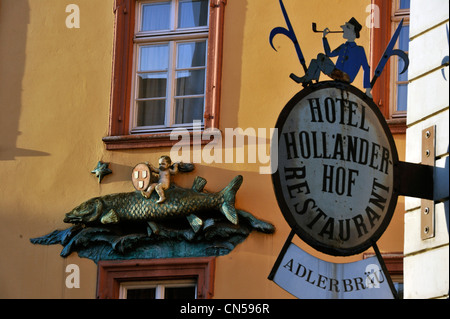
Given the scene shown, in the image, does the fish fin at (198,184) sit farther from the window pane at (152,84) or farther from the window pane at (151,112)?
the window pane at (152,84)

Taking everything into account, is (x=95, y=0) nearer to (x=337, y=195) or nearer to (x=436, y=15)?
(x=436, y=15)

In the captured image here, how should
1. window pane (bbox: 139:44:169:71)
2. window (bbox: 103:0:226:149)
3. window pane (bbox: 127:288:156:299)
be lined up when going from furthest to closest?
1. window pane (bbox: 139:44:169:71)
2. window (bbox: 103:0:226:149)
3. window pane (bbox: 127:288:156:299)

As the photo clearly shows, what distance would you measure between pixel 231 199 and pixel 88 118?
83.3 inches

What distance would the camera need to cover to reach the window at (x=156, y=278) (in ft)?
46.8

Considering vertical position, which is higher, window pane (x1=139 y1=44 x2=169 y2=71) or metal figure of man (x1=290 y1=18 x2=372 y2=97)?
window pane (x1=139 y1=44 x2=169 y2=71)

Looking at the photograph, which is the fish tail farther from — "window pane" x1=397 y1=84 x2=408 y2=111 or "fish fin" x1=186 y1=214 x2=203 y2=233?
"window pane" x1=397 y1=84 x2=408 y2=111

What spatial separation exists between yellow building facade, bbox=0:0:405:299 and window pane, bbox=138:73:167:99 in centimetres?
35

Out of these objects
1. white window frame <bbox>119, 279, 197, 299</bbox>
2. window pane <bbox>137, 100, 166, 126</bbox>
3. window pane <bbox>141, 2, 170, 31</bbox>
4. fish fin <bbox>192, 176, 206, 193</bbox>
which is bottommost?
white window frame <bbox>119, 279, 197, 299</bbox>

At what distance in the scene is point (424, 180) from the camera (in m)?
8.25

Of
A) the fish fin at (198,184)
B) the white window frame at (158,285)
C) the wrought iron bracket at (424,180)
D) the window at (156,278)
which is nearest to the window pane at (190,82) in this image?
the fish fin at (198,184)

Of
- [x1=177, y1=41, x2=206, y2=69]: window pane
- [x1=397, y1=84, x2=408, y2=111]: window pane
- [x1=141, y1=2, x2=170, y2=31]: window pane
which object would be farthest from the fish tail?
[x1=141, y1=2, x2=170, y2=31]: window pane

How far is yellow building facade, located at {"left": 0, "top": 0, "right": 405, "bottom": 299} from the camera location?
14289mm

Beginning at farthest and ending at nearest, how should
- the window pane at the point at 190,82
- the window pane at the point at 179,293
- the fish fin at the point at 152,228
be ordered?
the window pane at the point at 190,82, the window pane at the point at 179,293, the fish fin at the point at 152,228

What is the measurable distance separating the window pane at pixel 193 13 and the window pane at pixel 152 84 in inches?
24.3
